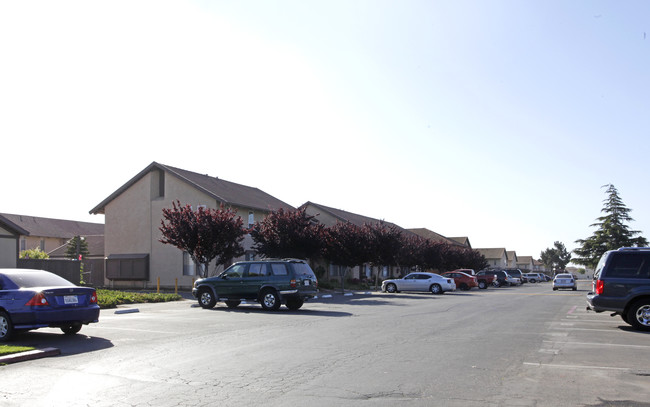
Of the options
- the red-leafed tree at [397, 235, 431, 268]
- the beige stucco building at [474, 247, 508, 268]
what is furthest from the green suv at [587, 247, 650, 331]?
the beige stucco building at [474, 247, 508, 268]

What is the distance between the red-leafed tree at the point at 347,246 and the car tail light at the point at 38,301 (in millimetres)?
25885

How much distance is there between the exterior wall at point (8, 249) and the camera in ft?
81.9

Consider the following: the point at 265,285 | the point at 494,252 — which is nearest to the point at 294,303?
the point at 265,285

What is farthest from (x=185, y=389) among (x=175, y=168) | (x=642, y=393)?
(x=175, y=168)

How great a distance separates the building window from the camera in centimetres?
3341

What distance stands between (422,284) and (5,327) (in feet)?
90.1

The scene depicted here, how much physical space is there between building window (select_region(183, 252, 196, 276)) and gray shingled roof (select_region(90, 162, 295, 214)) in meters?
3.88

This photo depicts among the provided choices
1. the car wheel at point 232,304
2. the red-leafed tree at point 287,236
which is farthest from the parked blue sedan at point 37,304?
the red-leafed tree at point 287,236

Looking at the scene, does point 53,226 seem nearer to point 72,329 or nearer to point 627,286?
point 72,329

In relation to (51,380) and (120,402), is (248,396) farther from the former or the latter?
(51,380)

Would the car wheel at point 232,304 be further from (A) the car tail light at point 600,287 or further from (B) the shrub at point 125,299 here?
(A) the car tail light at point 600,287

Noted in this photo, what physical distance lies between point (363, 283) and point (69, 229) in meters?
42.9

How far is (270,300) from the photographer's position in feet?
65.4

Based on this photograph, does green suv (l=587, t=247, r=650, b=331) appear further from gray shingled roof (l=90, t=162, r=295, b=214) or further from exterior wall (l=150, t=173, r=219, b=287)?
exterior wall (l=150, t=173, r=219, b=287)
